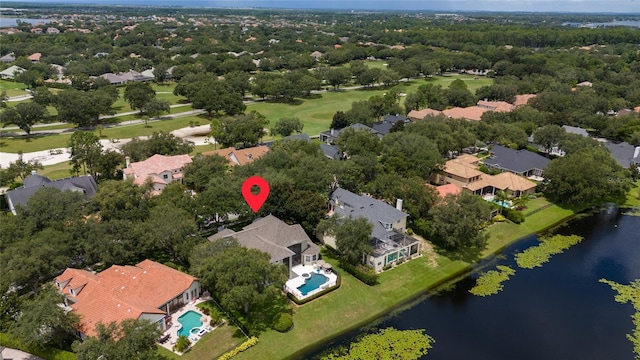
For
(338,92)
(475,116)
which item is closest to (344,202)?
(475,116)

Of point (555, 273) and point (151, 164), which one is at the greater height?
point (151, 164)

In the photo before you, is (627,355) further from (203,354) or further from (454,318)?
(203,354)

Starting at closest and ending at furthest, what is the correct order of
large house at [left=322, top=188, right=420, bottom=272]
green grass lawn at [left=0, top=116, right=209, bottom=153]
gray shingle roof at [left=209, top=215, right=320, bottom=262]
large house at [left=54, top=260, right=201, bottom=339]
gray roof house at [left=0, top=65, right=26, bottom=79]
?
large house at [left=54, top=260, right=201, bottom=339] → gray shingle roof at [left=209, top=215, right=320, bottom=262] → large house at [left=322, top=188, right=420, bottom=272] → green grass lawn at [left=0, top=116, right=209, bottom=153] → gray roof house at [left=0, top=65, right=26, bottom=79]

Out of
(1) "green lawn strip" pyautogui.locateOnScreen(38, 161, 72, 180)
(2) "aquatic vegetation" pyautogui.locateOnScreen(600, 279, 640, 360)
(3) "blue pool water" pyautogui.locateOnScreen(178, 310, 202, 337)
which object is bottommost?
(2) "aquatic vegetation" pyautogui.locateOnScreen(600, 279, 640, 360)

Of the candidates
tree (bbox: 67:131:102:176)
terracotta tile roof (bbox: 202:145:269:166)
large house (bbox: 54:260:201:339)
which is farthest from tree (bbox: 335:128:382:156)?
tree (bbox: 67:131:102:176)

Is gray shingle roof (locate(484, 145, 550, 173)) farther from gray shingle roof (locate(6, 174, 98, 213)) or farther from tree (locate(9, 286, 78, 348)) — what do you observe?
tree (locate(9, 286, 78, 348))

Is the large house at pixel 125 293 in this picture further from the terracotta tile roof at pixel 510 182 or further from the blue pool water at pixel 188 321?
the terracotta tile roof at pixel 510 182

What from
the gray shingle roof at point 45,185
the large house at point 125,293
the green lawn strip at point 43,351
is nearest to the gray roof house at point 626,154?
the large house at point 125,293
